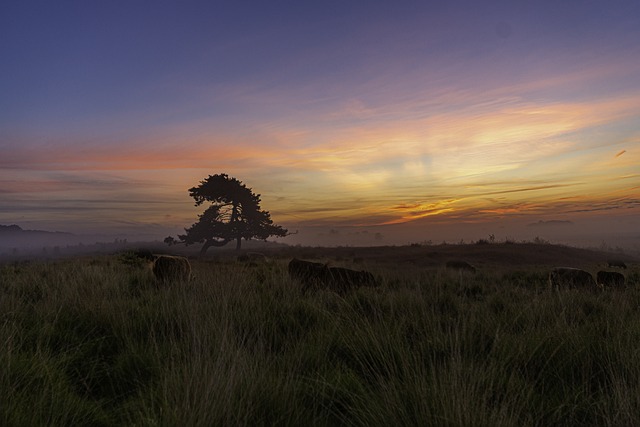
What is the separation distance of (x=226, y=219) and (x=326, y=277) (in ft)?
99.3

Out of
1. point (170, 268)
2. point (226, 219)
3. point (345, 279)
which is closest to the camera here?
point (345, 279)

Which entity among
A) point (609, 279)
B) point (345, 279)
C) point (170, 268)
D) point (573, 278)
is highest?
point (170, 268)

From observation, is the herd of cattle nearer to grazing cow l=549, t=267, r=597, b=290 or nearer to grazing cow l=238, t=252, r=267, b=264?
grazing cow l=549, t=267, r=597, b=290

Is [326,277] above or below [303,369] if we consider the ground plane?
above

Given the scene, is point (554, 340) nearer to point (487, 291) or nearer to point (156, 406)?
point (156, 406)

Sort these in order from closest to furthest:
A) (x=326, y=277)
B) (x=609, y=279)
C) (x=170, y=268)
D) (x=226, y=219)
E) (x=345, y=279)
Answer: (x=326, y=277) → (x=345, y=279) → (x=170, y=268) → (x=609, y=279) → (x=226, y=219)

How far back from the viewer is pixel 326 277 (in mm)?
9008

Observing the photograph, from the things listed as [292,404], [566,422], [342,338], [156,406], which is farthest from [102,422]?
[566,422]

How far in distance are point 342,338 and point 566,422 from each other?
2101 millimetres

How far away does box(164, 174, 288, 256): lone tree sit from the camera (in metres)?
36.5

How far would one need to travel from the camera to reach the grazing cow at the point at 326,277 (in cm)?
861

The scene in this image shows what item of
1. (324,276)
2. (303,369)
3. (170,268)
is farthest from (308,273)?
(303,369)

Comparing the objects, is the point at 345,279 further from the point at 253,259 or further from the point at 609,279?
the point at 253,259

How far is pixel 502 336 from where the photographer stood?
4.25 meters
